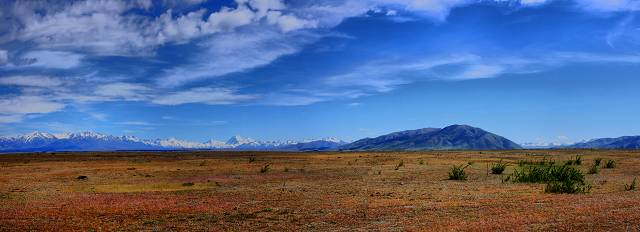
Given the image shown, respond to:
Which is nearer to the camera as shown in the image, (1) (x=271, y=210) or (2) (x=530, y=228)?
(2) (x=530, y=228)

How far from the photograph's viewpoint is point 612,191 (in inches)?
1030

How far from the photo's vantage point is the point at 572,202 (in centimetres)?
2112

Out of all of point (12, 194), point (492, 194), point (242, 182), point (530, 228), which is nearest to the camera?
point (530, 228)

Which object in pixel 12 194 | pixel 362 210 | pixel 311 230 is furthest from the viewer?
pixel 12 194

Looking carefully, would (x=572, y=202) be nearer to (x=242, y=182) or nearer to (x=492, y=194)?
(x=492, y=194)

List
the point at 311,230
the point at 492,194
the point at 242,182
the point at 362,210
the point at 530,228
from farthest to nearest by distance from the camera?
the point at 242,182, the point at 492,194, the point at 362,210, the point at 311,230, the point at 530,228

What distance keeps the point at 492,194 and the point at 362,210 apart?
886 cm

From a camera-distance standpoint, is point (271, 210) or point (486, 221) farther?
point (271, 210)

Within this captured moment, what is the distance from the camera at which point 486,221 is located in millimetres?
16547

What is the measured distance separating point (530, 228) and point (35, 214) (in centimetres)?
1823

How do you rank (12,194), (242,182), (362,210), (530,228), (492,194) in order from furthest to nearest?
1. (242,182)
2. (12,194)
3. (492,194)
4. (362,210)
5. (530,228)

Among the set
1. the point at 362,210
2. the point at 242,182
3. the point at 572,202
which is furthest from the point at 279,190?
the point at 572,202

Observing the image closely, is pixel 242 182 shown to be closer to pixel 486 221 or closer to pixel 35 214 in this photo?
pixel 35 214

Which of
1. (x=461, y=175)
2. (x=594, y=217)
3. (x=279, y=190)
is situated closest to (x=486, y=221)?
(x=594, y=217)
